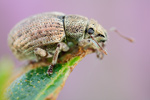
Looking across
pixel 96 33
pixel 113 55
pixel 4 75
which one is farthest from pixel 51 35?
pixel 113 55

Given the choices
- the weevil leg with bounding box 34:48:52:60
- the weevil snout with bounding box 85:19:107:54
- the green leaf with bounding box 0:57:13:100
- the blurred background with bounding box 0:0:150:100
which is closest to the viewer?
the green leaf with bounding box 0:57:13:100

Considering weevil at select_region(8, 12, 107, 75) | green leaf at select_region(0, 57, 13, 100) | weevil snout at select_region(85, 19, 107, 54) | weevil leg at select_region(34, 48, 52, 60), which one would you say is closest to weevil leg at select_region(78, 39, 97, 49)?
weevil at select_region(8, 12, 107, 75)

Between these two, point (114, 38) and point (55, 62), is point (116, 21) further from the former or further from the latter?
point (55, 62)

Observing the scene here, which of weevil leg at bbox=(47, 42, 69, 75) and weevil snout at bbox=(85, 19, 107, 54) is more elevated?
weevil snout at bbox=(85, 19, 107, 54)

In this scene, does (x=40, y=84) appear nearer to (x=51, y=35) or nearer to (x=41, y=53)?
(x=41, y=53)

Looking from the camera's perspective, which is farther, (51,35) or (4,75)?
(51,35)

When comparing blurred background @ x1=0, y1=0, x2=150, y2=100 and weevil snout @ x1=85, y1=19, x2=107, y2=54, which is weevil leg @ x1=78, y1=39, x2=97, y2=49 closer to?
weevil snout @ x1=85, y1=19, x2=107, y2=54
